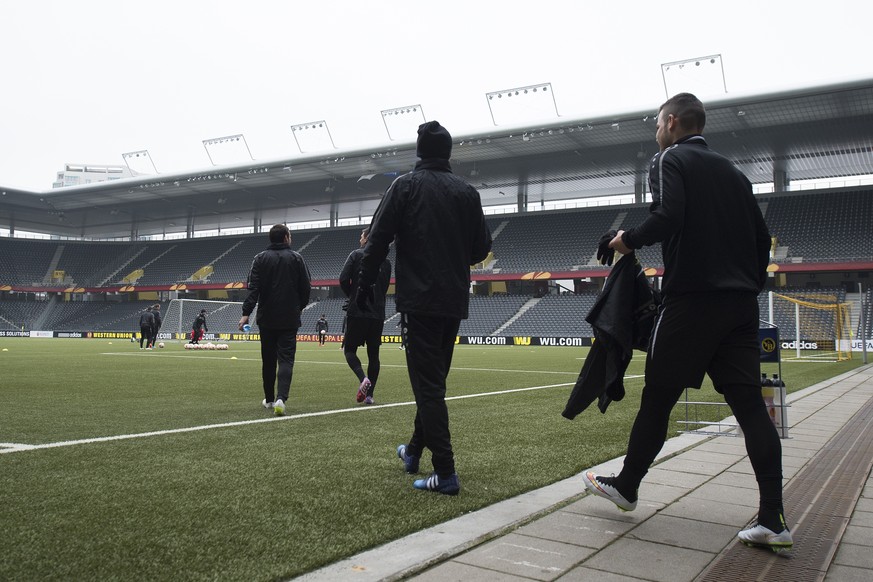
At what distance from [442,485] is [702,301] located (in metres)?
1.47

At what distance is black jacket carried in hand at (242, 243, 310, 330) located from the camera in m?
6.74

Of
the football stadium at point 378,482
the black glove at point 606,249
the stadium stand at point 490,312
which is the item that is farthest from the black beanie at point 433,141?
the stadium stand at point 490,312

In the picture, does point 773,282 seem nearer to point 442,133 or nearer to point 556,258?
point 556,258

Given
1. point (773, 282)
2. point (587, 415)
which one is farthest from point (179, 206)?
point (587, 415)

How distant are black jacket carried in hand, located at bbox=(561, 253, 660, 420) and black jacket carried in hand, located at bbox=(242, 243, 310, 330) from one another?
404cm

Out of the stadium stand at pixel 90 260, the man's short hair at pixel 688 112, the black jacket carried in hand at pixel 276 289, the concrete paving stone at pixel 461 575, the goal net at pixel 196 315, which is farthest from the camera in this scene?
the stadium stand at pixel 90 260

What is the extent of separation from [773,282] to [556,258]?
12.5m

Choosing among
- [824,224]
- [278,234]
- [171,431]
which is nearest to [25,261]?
[824,224]

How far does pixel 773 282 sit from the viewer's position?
3825cm

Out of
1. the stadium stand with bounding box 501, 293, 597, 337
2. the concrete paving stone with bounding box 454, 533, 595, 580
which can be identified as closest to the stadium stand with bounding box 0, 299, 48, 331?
the stadium stand with bounding box 501, 293, 597, 337

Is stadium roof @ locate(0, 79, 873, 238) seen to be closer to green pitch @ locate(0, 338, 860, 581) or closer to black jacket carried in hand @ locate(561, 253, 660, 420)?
green pitch @ locate(0, 338, 860, 581)

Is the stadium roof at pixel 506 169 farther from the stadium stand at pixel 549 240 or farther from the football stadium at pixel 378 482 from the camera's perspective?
the football stadium at pixel 378 482

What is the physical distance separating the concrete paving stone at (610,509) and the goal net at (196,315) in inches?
1185

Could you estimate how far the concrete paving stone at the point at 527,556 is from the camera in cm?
227
